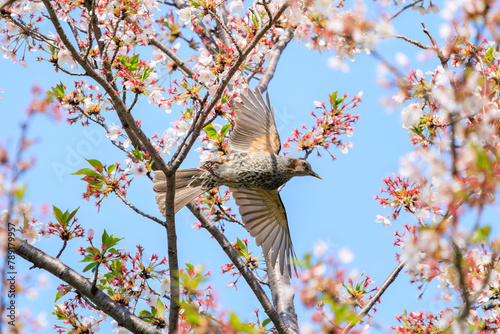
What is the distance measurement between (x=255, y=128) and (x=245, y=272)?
5.90 feet

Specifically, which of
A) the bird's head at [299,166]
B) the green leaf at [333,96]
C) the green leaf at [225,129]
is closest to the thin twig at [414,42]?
the green leaf at [333,96]

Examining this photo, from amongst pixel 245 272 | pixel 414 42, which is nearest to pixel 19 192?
pixel 414 42

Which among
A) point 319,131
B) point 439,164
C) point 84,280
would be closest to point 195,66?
point 319,131

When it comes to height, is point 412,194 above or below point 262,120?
below

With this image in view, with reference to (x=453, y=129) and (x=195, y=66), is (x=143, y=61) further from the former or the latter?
(x=453, y=129)

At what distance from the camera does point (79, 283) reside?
12.8 ft

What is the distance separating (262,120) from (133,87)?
2.05 metres

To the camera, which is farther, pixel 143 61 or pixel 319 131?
pixel 319 131

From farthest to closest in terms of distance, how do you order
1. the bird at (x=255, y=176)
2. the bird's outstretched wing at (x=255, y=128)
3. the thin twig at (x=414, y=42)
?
the bird's outstretched wing at (x=255, y=128) → the bird at (x=255, y=176) → the thin twig at (x=414, y=42)

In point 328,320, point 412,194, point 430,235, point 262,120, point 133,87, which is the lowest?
point 328,320

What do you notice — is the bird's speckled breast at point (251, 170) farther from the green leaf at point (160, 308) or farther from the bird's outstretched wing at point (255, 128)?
the green leaf at point (160, 308)

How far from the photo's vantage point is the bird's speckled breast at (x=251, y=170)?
5.25 metres

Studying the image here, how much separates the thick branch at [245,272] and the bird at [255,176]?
0.30 meters

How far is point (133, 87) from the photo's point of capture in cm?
403
